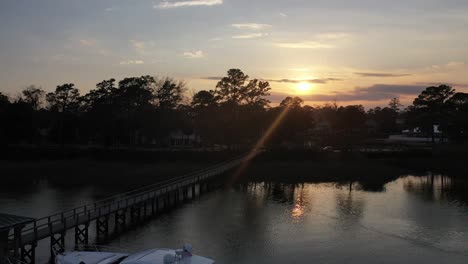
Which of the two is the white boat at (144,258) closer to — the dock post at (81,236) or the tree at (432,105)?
the dock post at (81,236)

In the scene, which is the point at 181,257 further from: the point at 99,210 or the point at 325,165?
the point at 325,165

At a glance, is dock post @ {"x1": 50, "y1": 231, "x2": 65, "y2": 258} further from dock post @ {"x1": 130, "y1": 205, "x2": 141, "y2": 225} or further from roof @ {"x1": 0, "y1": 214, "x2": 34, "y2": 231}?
dock post @ {"x1": 130, "y1": 205, "x2": 141, "y2": 225}

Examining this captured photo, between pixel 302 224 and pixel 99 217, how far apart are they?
1712cm

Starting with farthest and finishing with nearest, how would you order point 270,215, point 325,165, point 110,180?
point 325,165 → point 110,180 → point 270,215

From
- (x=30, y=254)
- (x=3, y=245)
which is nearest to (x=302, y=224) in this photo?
(x=30, y=254)

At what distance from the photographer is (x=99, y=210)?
36125 millimetres

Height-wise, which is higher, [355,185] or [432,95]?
[432,95]

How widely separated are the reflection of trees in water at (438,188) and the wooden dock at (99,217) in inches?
1134

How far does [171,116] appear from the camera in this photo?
114 m

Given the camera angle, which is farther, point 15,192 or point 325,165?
point 325,165

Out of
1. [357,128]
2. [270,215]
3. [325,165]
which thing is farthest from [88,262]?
[357,128]

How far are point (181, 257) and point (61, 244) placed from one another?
14265 millimetres

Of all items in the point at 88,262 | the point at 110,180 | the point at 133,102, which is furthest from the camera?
the point at 133,102

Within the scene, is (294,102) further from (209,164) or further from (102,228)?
(102,228)
